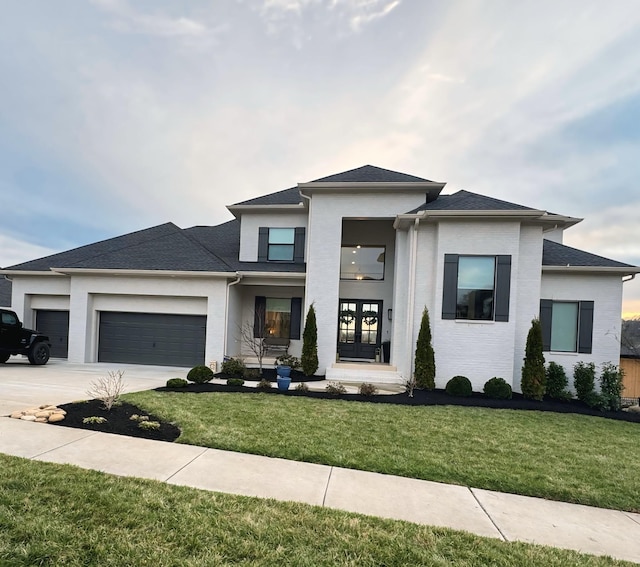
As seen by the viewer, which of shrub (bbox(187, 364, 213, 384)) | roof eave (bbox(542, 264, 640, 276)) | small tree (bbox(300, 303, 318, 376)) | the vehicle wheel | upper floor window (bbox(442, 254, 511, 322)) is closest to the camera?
shrub (bbox(187, 364, 213, 384))

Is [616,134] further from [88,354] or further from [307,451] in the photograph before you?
[88,354]

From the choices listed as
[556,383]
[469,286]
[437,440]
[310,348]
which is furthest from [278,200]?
[556,383]

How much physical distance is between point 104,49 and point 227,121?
460 cm

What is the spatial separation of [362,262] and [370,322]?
2507 millimetres

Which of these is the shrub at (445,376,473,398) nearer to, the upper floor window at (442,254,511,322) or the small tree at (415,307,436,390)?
the small tree at (415,307,436,390)

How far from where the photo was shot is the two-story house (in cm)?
955

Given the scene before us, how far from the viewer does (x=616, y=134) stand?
1185cm

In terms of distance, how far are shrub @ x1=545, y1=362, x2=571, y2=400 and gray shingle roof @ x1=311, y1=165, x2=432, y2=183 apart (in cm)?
721

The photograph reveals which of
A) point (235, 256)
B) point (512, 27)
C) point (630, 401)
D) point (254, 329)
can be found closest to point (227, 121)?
point (235, 256)

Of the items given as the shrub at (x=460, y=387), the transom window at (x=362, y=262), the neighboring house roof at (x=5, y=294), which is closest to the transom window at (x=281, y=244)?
the transom window at (x=362, y=262)

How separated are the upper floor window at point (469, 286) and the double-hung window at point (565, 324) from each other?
8.32 feet

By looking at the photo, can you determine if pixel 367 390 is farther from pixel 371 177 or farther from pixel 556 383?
pixel 371 177

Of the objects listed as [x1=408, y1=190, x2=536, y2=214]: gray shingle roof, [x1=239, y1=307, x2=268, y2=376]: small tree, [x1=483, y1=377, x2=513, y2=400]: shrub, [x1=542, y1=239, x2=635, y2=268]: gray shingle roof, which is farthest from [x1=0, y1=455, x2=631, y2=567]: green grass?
[x1=542, y1=239, x2=635, y2=268]: gray shingle roof

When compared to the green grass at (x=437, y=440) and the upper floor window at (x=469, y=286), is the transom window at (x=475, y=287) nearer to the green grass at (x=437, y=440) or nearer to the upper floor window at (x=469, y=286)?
the upper floor window at (x=469, y=286)
